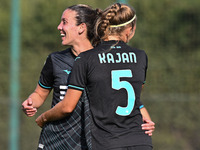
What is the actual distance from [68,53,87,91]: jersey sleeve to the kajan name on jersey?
0.39 ft

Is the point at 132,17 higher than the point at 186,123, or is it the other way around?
the point at 132,17

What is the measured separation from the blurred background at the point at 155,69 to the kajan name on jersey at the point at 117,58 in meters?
4.48

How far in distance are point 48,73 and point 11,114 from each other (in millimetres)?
4239

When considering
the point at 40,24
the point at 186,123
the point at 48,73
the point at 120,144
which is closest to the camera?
the point at 120,144

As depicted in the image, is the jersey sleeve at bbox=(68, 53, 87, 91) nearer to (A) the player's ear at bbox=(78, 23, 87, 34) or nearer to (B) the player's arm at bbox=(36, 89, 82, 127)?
(B) the player's arm at bbox=(36, 89, 82, 127)

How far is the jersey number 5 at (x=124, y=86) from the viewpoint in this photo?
302cm

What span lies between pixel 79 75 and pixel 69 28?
0.63 metres

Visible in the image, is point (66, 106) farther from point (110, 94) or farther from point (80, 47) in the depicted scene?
point (80, 47)

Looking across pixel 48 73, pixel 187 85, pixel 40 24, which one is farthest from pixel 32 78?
pixel 48 73

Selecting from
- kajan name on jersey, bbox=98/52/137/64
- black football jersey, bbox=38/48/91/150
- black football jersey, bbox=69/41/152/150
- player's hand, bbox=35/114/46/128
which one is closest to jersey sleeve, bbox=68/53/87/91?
black football jersey, bbox=69/41/152/150

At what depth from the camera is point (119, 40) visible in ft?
10.4

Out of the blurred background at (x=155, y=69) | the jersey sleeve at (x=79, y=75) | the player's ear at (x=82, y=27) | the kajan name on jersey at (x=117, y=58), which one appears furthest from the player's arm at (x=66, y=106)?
the blurred background at (x=155, y=69)

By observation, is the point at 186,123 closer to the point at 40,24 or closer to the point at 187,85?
the point at 187,85

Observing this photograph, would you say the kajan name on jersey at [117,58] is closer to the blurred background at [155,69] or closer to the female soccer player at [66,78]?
the female soccer player at [66,78]
